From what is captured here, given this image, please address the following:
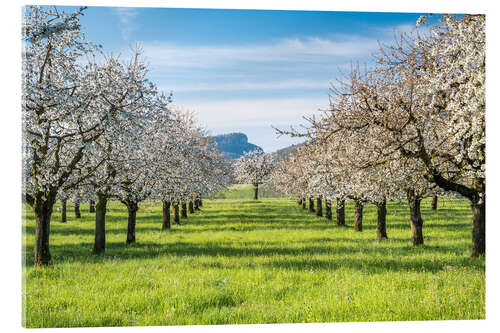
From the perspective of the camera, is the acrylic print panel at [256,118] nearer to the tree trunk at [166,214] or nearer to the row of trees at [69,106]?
the row of trees at [69,106]

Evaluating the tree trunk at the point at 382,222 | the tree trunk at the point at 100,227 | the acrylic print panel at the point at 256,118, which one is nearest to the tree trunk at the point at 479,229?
the acrylic print panel at the point at 256,118

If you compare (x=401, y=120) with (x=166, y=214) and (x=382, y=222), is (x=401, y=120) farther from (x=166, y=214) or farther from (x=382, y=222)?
(x=166, y=214)

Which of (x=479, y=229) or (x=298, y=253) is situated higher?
(x=479, y=229)

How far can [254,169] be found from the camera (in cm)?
7381

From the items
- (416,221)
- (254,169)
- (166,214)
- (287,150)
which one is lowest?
(166,214)

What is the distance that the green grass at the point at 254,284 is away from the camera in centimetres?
727

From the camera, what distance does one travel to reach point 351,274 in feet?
33.0

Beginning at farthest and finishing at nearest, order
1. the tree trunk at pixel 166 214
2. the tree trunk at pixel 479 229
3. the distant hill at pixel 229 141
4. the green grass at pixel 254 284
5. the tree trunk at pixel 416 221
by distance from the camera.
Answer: the tree trunk at pixel 166 214, the distant hill at pixel 229 141, the tree trunk at pixel 416 221, the tree trunk at pixel 479 229, the green grass at pixel 254 284

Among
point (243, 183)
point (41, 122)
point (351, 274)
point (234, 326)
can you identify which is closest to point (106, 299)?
point (234, 326)

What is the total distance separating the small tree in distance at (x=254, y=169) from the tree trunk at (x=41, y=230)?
6014cm

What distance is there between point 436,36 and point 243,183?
66.3 meters

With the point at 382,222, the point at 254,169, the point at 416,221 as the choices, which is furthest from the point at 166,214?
the point at 254,169

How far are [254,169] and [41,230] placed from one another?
207 feet
